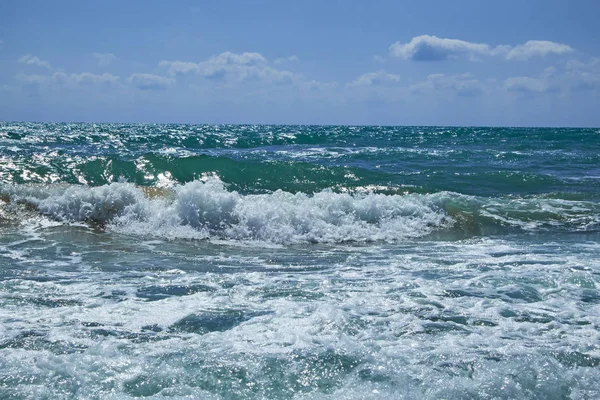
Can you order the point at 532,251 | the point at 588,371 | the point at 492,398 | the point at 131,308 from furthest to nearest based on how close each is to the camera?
the point at 532,251
the point at 131,308
the point at 588,371
the point at 492,398

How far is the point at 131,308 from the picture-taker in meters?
5.41

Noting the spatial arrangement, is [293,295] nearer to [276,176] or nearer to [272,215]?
[272,215]

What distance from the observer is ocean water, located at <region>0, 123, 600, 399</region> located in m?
3.89

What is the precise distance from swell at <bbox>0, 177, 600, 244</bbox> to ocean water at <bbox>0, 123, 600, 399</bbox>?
4 centimetres

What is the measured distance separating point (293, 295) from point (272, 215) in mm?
4584

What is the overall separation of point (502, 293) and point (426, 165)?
15878mm

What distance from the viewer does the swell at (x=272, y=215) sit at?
10.0 metres

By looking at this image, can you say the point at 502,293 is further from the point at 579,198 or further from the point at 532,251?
the point at 579,198

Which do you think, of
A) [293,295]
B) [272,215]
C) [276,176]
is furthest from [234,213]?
[276,176]

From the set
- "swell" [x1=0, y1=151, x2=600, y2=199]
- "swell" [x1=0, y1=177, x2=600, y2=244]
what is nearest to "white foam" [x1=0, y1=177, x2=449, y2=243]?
"swell" [x1=0, y1=177, x2=600, y2=244]

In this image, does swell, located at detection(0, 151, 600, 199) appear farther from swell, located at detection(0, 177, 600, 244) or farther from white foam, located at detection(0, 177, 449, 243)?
white foam, located at detection(0, 177, 449, 243)

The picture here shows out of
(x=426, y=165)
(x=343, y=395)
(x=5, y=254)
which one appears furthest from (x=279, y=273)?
(x=426, y=165)

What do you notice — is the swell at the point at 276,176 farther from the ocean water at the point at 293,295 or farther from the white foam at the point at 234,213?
the white foam at the point at 234,213

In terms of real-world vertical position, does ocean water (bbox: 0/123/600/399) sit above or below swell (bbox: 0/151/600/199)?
below
